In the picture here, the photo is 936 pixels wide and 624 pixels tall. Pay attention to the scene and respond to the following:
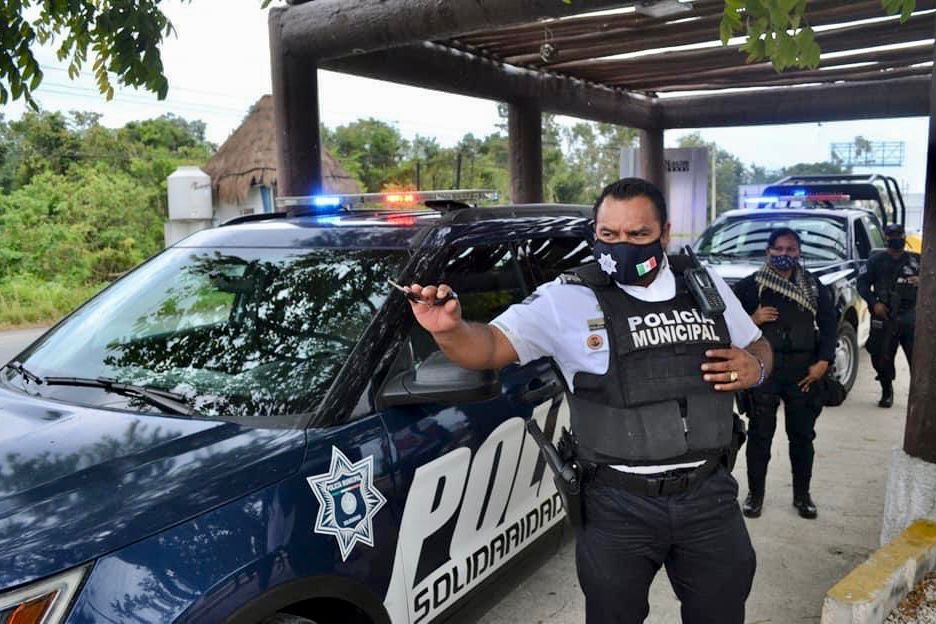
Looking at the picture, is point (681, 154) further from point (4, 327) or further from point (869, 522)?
point (4, 327)

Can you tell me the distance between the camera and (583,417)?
209 centimetres

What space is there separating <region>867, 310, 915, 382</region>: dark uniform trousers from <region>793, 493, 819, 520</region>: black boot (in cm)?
259

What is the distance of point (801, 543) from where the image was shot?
12.6 ft

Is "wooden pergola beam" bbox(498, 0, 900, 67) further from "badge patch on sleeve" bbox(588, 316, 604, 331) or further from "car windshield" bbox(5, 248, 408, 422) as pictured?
"badge patch on sleeve" bbox(588, 316, 604, 331)

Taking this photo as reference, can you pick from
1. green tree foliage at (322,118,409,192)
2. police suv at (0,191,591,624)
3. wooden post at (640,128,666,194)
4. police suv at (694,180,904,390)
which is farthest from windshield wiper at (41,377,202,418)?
green tree foliage at (322,118,409,192)

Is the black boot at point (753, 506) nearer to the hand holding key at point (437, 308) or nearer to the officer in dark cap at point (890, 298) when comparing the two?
the officer in dark cap at point (890, 298)

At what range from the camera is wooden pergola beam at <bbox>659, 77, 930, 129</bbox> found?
833cm

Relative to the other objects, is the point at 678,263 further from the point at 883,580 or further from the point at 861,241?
the point at 861,241

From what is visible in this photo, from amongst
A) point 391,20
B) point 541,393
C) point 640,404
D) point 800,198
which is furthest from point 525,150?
point 640,404

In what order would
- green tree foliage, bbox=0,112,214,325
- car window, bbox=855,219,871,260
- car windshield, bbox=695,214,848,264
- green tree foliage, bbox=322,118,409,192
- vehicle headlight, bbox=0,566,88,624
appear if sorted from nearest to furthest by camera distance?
vehicle headlight, bbox=0,566,88,624
car windshield, bbox=695,214,848,264
car window, bbox=855,219,871,260
green tree foliage, bbox=0,112,214,325
green tree foliage, bbox=322,118,409,192

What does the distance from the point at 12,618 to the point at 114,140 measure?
93.2 ft

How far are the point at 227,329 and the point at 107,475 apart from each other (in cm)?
91

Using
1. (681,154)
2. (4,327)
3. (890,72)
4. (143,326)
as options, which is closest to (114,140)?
(4,327)

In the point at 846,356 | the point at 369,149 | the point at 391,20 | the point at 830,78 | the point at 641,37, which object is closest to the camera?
the point at 391,20
